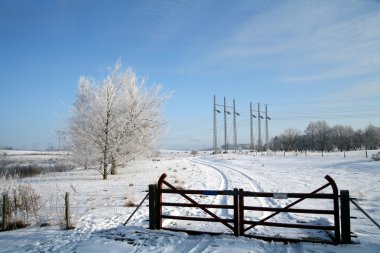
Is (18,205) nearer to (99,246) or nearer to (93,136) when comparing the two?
(99,246)

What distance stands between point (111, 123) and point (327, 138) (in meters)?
115

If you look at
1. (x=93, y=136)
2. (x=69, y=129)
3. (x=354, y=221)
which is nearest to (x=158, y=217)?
(x=354, y=221)

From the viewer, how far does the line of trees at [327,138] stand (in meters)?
109

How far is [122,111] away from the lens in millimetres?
25281

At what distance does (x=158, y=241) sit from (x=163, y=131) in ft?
69.5

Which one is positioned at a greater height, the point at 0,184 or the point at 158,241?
the point at 0,184

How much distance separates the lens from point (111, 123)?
79.2 feet

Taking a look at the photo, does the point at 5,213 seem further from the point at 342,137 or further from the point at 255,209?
the point at 342,137

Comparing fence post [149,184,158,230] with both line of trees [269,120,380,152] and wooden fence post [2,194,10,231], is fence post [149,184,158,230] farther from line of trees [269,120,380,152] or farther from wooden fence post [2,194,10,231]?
line of trees [269,120,380,152]

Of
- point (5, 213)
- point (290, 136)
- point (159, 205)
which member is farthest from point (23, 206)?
point (290, 136)

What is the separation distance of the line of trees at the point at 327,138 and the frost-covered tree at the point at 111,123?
83.8 meters

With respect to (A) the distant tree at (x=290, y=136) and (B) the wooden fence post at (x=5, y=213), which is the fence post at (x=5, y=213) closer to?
(B) the wooden fence post at (x=5, y=213)

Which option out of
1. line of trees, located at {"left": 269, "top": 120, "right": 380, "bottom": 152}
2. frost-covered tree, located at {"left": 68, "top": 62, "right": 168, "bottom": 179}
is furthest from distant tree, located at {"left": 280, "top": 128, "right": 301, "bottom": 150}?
frost-covered tree, located at {"left": 68, "top": 62, "right": 168, "bottom": 179}

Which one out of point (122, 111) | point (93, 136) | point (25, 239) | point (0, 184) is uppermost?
point (122, 111)
